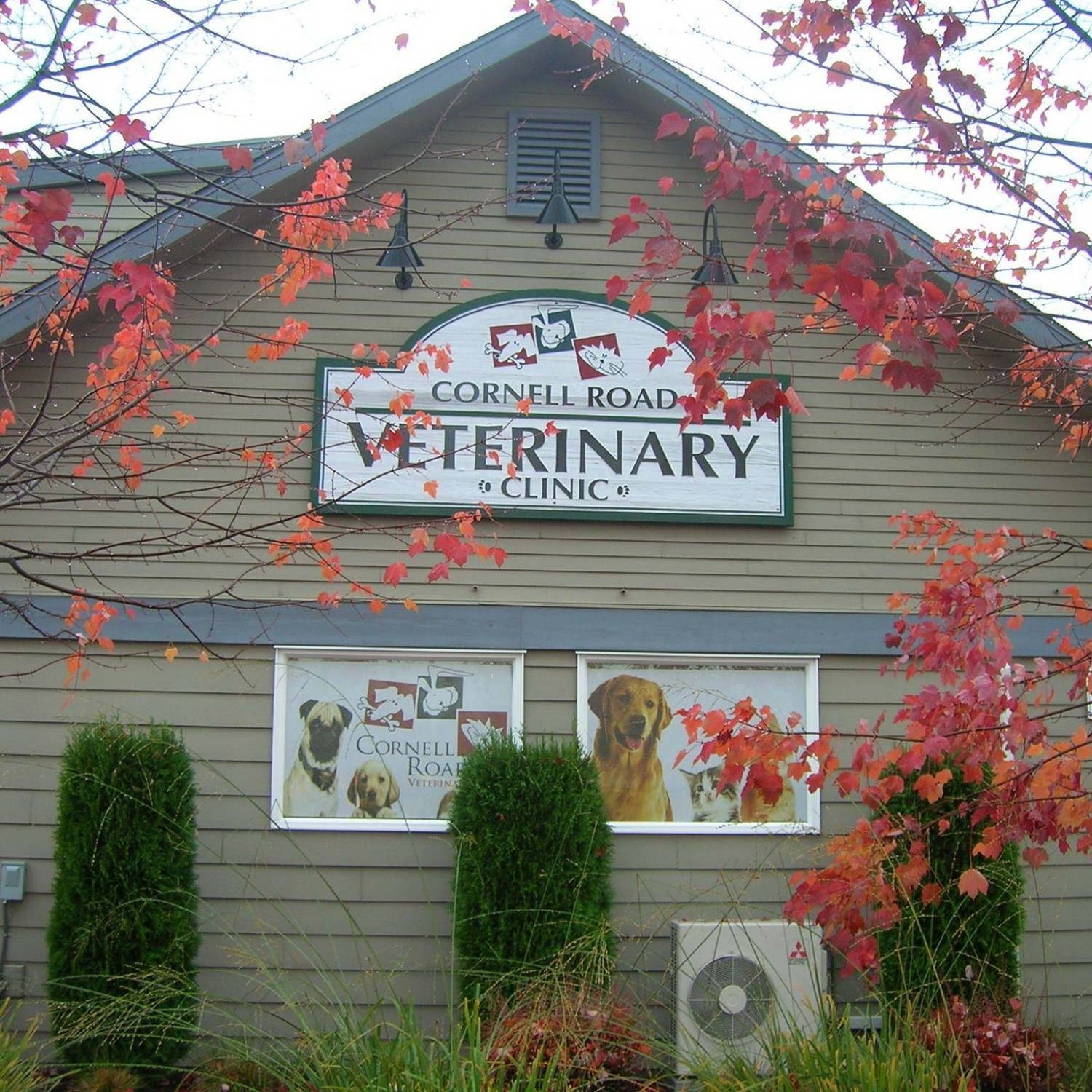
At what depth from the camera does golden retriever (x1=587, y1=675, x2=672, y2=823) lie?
8.47 meters

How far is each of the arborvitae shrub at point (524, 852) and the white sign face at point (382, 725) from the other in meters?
0.64

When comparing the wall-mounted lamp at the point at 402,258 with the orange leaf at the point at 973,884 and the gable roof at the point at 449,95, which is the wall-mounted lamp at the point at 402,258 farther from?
the orange leaf at the point at 973,884

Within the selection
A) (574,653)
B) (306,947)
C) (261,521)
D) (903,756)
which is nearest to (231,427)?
(261,521)

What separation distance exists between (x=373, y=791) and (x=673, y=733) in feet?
6.49

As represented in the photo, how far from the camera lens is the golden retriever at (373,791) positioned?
8375mm

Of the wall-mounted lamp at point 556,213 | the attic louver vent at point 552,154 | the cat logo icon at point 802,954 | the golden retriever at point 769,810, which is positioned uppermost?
the attic louver vent at point 552,154

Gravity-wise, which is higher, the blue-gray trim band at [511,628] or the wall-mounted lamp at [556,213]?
the wall-mounted lamp at [556,213]

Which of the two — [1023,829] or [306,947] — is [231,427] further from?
[1023,829]

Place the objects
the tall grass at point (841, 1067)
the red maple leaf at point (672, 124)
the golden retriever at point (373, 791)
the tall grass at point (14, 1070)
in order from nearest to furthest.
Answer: the tall grass at point (841, 1067) → the tall grass at point (14, 1070) → the red maple leaf at point (672, 124) → the golden retriever at point (373, 791)

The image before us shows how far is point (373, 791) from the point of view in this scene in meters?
8.41

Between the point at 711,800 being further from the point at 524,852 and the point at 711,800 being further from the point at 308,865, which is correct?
the point at 308,865

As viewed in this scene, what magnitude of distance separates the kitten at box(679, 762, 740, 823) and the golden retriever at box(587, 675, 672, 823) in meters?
0.18

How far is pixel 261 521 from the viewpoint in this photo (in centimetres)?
850

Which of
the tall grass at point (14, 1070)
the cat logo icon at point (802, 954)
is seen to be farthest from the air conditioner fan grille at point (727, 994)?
the tall grass at point (14, 1070)
